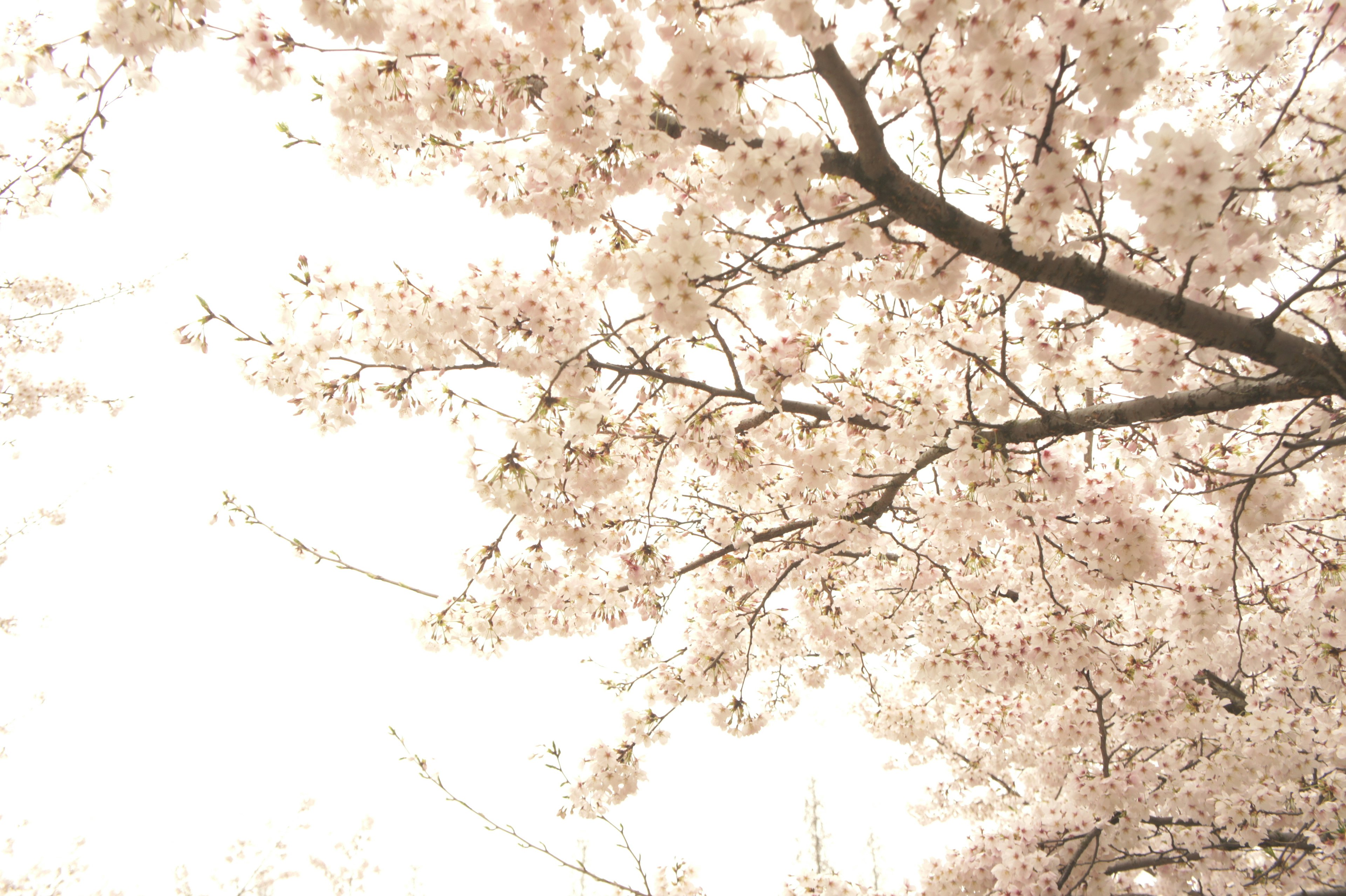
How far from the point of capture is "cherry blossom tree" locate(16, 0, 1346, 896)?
2.23 meters

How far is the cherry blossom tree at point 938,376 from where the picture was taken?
2.23 m

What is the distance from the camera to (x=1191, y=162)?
6.10 feet

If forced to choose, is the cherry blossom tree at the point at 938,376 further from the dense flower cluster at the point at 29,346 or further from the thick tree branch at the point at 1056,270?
the dense flower cluster at the point at 29,346

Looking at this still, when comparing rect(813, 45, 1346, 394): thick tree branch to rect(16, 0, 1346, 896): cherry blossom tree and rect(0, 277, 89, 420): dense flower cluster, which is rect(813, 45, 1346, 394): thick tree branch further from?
rect(0, 277, 89, 420): dense flower cluster

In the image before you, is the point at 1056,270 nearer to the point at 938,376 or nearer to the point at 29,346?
the point at 938,376

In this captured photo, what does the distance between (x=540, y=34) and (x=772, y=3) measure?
2.76 ft

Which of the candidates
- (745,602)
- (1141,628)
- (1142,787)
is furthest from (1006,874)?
(745,602)

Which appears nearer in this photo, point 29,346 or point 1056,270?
point 1056,270

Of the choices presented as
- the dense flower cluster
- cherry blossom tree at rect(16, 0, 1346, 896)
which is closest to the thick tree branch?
cherry blossom tree at rect(16, 0, 1346, 896)

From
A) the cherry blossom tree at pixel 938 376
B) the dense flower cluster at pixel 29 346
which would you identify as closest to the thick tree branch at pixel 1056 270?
the cherry blossom tree at pixel 938 376

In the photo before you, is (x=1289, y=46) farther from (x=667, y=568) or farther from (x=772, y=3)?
Result: (x=667, y=568)

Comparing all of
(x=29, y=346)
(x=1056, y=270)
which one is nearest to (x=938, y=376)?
(x=1056, y=270)

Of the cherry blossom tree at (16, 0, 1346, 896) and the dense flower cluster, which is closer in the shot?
the cherry blossom tree at (16, 0, 1346, 896)

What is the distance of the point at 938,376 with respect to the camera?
3.93 m
